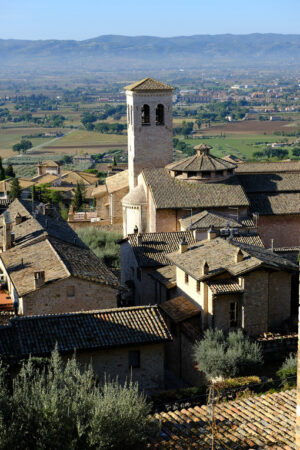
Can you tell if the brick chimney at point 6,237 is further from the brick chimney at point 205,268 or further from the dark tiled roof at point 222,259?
the brick chimney at point 205,268

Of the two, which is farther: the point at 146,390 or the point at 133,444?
the point at 146,390

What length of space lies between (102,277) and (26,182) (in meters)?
41.5

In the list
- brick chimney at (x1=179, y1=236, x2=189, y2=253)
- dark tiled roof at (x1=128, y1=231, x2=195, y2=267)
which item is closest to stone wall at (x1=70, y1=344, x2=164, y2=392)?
brick chimney at (x1=179, y1=236, x2=189, y2=253)

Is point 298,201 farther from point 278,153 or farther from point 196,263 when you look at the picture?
point 278,153

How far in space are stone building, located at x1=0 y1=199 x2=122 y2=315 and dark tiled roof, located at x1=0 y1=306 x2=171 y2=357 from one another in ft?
7.32

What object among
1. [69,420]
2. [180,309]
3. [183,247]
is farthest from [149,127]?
[69,420]

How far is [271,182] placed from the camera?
31062 millimetres

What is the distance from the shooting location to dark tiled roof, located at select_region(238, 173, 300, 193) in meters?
30.5

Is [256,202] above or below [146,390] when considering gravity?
above

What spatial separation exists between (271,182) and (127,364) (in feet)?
54.5

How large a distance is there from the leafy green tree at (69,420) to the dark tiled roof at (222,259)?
357 inches

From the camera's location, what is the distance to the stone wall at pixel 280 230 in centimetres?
2973

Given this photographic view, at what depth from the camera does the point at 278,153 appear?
101938mm

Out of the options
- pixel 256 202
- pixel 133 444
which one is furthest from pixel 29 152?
pixel 133 444
